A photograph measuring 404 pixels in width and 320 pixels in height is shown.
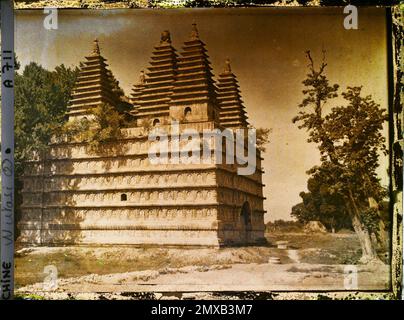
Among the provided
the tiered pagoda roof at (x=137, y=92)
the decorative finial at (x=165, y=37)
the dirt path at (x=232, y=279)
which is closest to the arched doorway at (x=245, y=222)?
the dirt path at (x=232, y=279)

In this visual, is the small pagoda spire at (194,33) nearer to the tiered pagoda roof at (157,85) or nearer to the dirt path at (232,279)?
the tiered pagoda roof at (157,85)

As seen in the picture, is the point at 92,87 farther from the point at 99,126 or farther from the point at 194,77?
the point at 194,77

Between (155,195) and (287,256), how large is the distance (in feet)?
5.44

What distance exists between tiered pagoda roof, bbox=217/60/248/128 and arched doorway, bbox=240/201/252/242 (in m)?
0.94

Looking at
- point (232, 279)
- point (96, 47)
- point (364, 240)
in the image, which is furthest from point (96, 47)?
point (364, 240)

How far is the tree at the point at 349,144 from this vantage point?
593 cm

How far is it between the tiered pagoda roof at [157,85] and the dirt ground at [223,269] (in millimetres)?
1610

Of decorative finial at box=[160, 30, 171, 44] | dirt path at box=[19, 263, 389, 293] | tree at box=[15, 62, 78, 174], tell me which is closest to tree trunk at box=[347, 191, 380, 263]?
dirt path at box=[19, 263, 389, 293]

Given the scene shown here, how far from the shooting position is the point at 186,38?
6043 mm

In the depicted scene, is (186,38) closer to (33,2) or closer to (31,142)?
(33,2)

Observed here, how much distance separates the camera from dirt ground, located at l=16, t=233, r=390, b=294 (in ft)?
19.2

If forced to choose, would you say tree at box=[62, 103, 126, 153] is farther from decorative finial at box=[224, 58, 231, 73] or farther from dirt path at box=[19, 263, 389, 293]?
dirt path at box=[19, 263, 389, 293]

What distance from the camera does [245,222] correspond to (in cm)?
597
